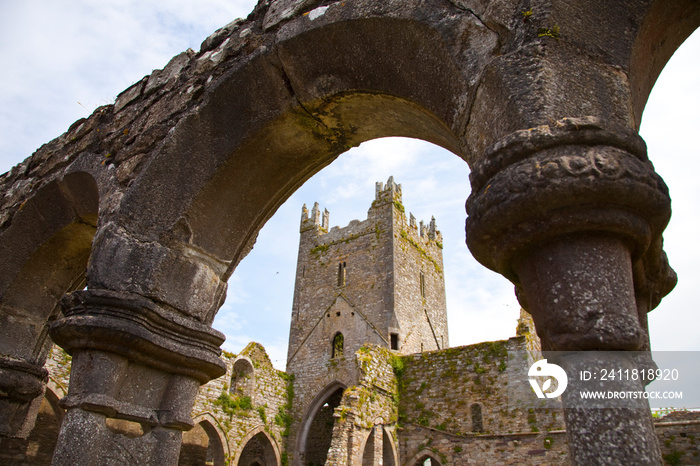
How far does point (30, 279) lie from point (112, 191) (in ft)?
5.44

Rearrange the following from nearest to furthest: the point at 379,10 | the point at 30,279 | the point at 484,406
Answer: the point at 379,10, the point at 30,279, the point at 484,406

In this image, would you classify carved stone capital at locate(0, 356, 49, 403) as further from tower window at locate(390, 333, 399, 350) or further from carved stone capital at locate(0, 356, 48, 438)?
tower window at locate(390, 333, 399, 350)

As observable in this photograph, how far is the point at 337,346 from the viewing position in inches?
874

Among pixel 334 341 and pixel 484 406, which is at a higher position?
pixel 334 341

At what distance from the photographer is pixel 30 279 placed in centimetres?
397

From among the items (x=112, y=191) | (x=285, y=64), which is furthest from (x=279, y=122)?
(x=112, y=191)

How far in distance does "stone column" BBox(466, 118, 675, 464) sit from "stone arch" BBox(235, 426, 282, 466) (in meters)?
14.4

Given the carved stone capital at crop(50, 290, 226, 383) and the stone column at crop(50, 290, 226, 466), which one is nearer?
the stone column at crop(50, 290, 226, 466)

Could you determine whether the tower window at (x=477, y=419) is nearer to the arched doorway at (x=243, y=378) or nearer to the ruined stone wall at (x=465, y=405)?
the ruined stone wall at (x=465, y=405)

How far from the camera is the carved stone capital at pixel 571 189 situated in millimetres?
1379

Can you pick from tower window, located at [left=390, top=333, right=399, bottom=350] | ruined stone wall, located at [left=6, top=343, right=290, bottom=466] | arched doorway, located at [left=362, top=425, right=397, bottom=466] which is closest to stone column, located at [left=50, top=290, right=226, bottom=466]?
ruined stone wall, located at [left=6, top=343, right=290, bottom=466]

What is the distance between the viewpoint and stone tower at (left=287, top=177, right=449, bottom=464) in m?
19.8

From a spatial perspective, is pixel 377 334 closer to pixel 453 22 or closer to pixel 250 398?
pixel 250 398

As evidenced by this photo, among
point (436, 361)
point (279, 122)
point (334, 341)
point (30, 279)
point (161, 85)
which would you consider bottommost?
point (30, 279)
